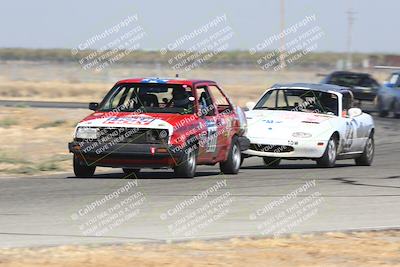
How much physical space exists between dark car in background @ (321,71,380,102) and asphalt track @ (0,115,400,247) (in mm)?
22879

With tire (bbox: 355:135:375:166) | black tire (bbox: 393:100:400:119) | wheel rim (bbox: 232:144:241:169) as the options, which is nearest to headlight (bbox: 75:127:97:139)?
wheel rim (bbox: 232:144:241:169)

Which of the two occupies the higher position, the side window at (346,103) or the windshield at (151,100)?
the windshield at (151,100)

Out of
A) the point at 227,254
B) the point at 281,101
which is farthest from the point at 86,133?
the point at 281,101

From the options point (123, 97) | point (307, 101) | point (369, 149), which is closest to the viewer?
point (123, 97)

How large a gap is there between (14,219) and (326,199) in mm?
4106

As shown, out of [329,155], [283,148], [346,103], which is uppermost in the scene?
[346,103]

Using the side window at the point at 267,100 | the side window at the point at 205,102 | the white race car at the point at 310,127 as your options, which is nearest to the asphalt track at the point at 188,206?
the white race car at the point at 310,127

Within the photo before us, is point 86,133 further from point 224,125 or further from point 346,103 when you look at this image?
point 346,103

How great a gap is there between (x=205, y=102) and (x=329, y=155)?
115 inches

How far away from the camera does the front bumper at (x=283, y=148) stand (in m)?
16.5

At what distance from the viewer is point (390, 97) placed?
32750 millimetres

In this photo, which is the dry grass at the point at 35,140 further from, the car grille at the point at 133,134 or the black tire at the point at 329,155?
the black tire at the point at 329,155

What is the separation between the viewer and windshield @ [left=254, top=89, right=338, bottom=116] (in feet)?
57.8

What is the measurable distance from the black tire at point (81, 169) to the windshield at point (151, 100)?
3.05 ft
